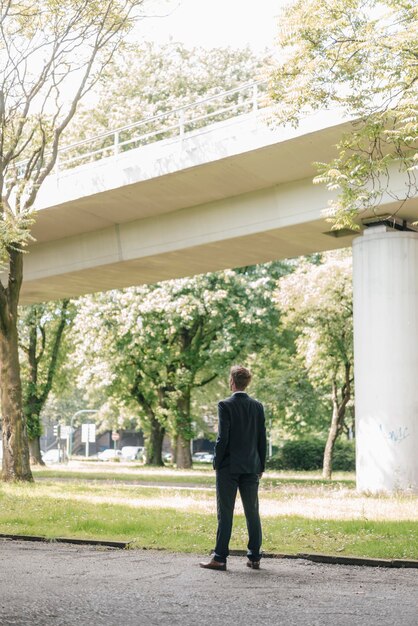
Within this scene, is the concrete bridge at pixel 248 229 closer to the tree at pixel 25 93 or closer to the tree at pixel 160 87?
the tree at pixel 25 93

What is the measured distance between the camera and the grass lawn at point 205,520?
9.72 meters

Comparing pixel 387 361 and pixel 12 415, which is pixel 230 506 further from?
pixel 12 415

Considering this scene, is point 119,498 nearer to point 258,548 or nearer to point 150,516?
point 150,516

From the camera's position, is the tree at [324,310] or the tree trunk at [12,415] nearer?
the tree trunk at [12,415]

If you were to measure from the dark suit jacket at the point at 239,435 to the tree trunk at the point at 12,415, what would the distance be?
12.9 metres

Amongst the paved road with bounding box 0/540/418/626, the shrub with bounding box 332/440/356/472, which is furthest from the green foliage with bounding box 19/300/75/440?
the paved road with bounding box 0/540/418/626

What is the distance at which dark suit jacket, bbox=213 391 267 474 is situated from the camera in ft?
26.3

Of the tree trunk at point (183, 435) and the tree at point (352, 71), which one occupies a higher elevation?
the tree at point (352, 71)

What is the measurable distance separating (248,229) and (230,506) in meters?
13.4

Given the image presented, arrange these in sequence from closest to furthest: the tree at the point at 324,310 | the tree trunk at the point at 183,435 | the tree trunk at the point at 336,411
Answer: the tree at the point at 324,310, the tree trunk at the point at 336,411, the tree trunk at the point at 183,435

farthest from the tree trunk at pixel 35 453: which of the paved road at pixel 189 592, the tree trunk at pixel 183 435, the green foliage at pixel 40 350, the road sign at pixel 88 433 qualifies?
the paved road at pixel 189 592

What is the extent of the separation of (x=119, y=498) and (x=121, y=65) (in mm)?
26946

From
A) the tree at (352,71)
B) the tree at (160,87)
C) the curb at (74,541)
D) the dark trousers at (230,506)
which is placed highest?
the tree at (160,87)

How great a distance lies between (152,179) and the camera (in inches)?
798
